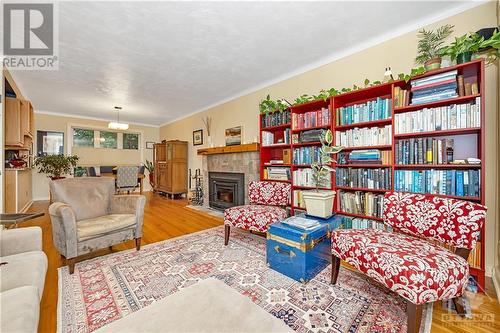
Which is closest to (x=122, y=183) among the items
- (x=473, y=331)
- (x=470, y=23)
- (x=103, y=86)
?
(x=103, y=86)

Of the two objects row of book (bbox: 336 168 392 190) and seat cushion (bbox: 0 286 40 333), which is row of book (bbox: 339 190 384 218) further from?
seat cushion (bbox: 0 286 40 333)

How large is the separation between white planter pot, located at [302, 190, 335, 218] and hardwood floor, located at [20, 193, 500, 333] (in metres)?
1.01

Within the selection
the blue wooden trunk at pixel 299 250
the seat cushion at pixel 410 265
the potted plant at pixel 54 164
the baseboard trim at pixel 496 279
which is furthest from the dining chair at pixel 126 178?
the baseboard trim at pixel 496 279

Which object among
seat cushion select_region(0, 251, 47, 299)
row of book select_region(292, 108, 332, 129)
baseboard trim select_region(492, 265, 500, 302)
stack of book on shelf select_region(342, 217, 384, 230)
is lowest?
baseboard trim select_region(492, 265, 500, 302)

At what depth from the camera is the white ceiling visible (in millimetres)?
1962

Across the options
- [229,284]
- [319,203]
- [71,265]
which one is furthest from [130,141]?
[319,203]

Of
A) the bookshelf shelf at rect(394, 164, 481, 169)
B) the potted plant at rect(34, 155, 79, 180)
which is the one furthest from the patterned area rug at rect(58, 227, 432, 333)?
the potted plant at rect(34, 155, 79, 180)

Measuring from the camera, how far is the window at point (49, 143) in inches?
223

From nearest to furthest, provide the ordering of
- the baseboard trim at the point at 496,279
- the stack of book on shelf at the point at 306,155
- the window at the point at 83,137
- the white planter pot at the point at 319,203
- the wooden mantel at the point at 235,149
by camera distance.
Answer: the baseboard trim at the point at 496,279
the white planter pot at the point at 319,203
the stack of book on shelf at the point at 306,155
the wooden mantel at the point at 235,149
the window at the point at 83,137

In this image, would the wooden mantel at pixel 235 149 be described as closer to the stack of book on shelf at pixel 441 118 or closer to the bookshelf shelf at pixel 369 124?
the bookshelf shelf at pixel 369 124

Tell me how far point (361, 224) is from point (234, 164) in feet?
8.09

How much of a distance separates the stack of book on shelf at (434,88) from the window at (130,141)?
779 cm

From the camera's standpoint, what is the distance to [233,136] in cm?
441

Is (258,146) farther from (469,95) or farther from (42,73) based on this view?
(42,73)
